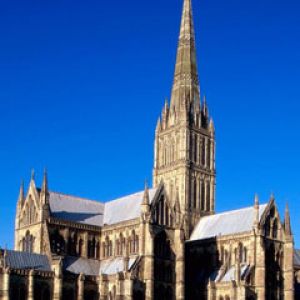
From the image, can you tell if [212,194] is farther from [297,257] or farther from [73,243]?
[73,243]

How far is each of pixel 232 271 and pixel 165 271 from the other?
10.4 meters

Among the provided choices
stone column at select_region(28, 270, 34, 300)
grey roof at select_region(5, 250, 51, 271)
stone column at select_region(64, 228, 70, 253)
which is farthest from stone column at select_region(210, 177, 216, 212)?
stone column at select_region(28, 270, 34, 300)

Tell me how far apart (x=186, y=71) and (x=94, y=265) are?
43.7 meters

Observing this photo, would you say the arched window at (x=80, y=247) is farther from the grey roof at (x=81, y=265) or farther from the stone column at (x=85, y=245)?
the grey roof at (x=81, y=265)

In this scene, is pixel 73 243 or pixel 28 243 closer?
pixel 73 243

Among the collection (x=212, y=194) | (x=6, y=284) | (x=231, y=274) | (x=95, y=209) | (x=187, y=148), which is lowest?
(x=6, y=284)

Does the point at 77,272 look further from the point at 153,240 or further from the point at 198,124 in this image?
the point at 198,124

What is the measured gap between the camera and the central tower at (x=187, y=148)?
126500 mm

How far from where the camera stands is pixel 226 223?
118 meters

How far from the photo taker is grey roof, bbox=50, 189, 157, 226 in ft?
372

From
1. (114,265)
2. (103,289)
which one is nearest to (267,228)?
(114,265)

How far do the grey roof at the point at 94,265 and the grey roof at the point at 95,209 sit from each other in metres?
6.62

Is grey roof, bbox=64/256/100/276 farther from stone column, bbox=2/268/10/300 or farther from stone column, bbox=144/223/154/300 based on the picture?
stone column, bbox=2/268/10/300

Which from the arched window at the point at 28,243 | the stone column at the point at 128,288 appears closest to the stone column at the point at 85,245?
the arched window at the point at 28,243
